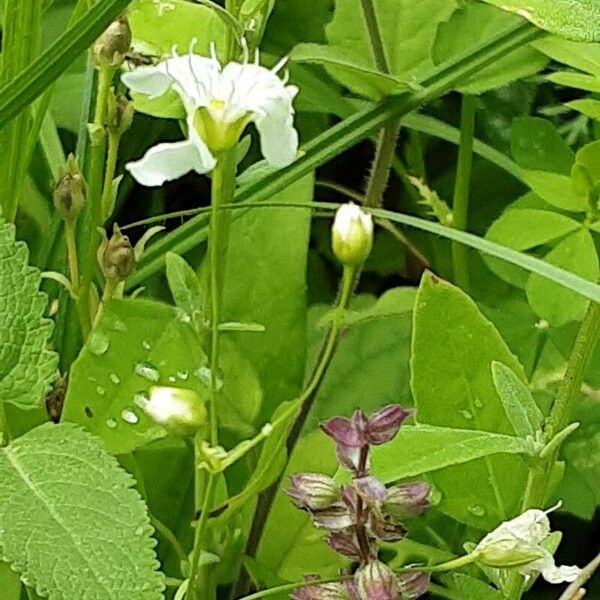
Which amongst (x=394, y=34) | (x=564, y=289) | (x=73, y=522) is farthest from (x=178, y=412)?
(x=394, y=34)

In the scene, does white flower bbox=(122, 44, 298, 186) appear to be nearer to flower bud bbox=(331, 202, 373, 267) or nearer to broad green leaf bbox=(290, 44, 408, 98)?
flower bud bbox=(331, 202, 373, 267)

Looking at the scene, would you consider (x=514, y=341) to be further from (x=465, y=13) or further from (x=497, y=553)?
(x=497, y=553)

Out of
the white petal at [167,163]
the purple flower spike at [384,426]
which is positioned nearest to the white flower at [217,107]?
the white petal at [167,163]

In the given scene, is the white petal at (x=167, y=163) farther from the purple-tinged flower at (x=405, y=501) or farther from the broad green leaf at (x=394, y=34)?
the broad green leaf at (x=394, y=34)

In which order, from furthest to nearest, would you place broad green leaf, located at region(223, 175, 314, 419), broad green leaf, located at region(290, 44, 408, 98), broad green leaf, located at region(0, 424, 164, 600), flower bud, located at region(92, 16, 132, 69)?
1. broad green leaf, located at region(223, 175, 314, 419)
2. broad green leaf, located at region(290, 44, 408, 98)
3. flower bud, located at region(92, 16, 132, 69)
4. broad green leaf, located at region(0, 424, 164, 600)

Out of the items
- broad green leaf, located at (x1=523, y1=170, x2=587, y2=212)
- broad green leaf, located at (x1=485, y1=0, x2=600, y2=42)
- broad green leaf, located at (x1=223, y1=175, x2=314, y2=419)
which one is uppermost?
broad green leaf, located at (x1=485, y1=0, x2=600, y2=42)

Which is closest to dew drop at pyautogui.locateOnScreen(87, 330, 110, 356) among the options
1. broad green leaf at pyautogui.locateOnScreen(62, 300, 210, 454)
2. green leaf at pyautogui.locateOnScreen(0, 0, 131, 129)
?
broad green leaf at pyautogui.locateOnScreen(62, 300, 210, 454)
